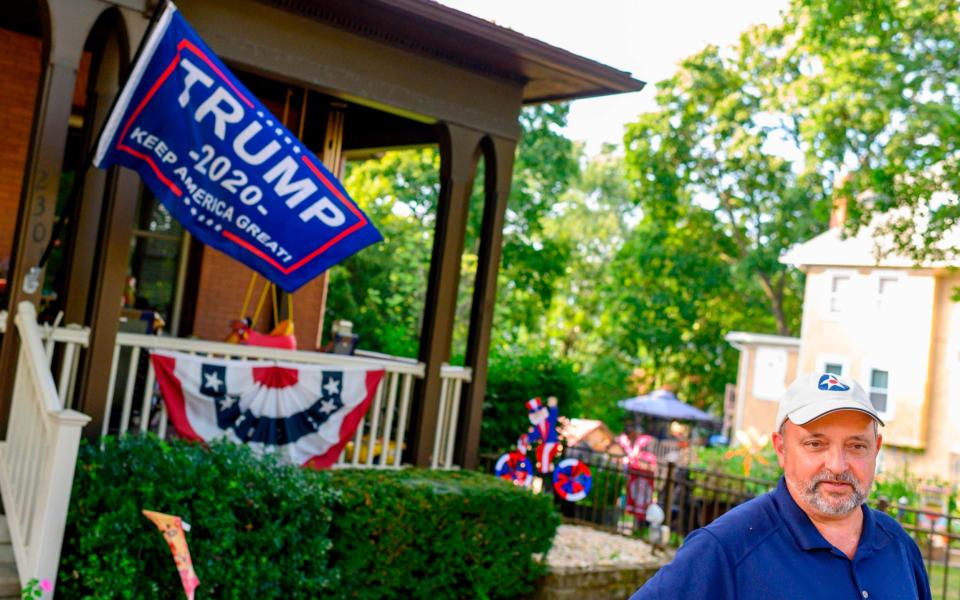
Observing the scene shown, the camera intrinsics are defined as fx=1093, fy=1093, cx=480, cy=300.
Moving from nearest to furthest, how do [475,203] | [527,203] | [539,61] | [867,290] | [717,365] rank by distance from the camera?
[539,61]
[475,203]
[527,203]
[867,290]
[717,365]

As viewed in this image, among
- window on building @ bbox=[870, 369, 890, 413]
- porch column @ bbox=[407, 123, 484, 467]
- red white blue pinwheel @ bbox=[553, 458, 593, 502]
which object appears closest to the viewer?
porch column @ bbox=[407, 123, 484, 467]

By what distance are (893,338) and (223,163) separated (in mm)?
28542

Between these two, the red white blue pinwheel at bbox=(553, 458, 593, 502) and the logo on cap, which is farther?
the red white blue pinwheel at bbox=(553, 458, 593, 502)

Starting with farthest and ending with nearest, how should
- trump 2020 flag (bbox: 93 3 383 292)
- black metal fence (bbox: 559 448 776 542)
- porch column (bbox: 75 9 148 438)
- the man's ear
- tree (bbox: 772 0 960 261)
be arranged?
tree (bbox: 772 0 960 261) < black metal fence (bbox: 559 448 776 542) < porch column (bbox: 75 9 148 438) < trump 2020 flag (bbox: 93 3 383 292) < the man's ear

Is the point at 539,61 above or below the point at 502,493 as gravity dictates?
above

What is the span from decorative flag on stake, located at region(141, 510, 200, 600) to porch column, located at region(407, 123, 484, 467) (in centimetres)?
357

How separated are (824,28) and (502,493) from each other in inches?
533

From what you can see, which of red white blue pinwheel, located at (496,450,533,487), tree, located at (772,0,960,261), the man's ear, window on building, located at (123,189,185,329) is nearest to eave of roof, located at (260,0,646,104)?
window on building, located at (123,189,185,329)

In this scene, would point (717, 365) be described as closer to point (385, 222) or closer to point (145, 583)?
point (385, 222)

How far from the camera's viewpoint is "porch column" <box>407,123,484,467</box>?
9.91 meters

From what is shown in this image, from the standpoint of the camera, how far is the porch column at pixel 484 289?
10.3m

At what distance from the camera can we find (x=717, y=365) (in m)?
43.5

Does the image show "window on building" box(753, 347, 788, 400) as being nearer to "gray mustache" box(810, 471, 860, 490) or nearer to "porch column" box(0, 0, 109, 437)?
"porch column" box(0, 0, 109, 437)

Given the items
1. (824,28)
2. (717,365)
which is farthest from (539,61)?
(717,365)
